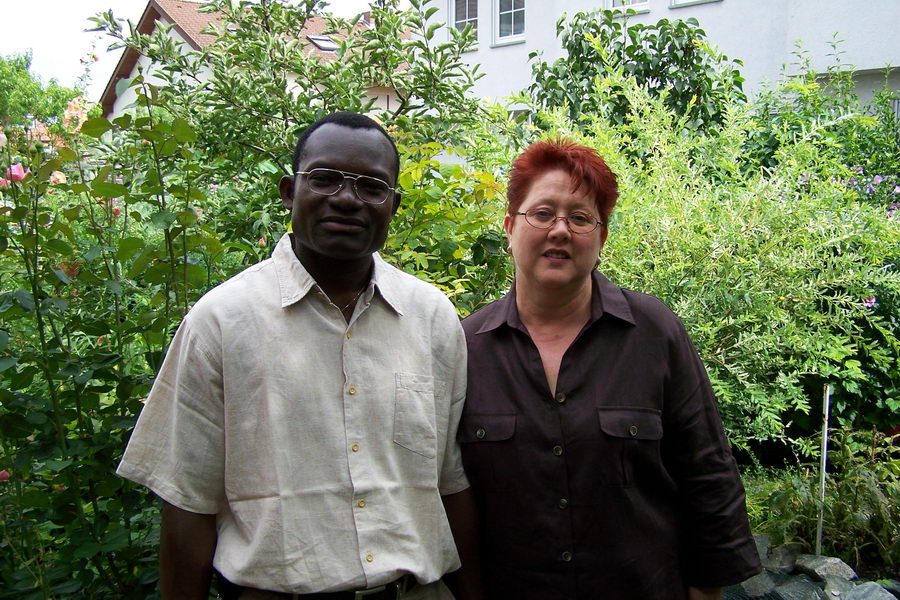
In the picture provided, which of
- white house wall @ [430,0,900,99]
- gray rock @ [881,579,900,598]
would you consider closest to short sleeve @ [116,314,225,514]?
gray rock @ [881,579,900,598]

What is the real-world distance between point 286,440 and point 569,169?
40.8 inches

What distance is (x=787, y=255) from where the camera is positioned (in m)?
3.66

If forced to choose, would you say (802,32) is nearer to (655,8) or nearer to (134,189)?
(655,8)

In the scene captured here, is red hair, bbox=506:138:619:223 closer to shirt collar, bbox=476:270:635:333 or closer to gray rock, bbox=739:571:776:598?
shirt collar, bbox=476:270:635:333

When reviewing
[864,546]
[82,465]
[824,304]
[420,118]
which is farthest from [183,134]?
[824,304]

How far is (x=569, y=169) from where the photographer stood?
7.25 feet

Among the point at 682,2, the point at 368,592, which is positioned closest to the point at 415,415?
the point at 368,592

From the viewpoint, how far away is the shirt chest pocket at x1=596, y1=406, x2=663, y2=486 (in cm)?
209

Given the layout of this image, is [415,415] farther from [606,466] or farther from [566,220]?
[566,220]

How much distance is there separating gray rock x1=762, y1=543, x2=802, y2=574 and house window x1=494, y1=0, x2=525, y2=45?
13239 mm

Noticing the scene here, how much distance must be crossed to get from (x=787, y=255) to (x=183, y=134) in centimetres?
267

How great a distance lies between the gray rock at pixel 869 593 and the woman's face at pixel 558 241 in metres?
2.09

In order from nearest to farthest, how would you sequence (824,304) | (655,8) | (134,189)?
(134,189) → (824,304) → (655,8)

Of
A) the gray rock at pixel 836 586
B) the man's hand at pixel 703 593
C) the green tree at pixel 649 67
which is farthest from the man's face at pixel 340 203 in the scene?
the green tree at pixel 649 67
